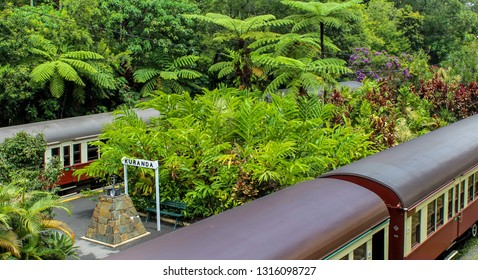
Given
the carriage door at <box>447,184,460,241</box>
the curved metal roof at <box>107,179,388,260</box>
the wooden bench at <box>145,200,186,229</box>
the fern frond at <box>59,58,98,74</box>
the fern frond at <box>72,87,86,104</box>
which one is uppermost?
the fern frond at <box>59,58,98,74</box>

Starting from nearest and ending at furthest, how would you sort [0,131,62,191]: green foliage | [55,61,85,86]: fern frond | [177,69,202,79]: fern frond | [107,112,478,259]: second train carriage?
1. [107,112,478,259]: second train carriage
2. [0,131,62,191]: green foliage
3. [55,61,85,86]: fern frond
4. [177,69,202,79]: fern frond

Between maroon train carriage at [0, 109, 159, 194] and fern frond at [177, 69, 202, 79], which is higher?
fern frond at [177, 69, 202, 79]

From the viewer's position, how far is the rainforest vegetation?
41.7 feet

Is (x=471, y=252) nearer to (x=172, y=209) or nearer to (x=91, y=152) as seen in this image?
(x=172, y=209)

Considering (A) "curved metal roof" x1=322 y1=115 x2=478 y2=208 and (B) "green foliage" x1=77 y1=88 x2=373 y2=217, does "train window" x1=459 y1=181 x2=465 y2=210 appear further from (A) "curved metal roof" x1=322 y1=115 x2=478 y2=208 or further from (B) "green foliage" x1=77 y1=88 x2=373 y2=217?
(B) "green foliage" x1=77 y1=88 x2=373 y2=217

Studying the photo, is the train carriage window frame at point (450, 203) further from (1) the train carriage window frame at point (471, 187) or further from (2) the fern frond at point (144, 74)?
(2) the fern frond at point (144, 74)

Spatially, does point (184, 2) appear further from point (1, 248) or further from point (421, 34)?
point (421, 34)

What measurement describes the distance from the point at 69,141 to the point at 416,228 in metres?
10.6

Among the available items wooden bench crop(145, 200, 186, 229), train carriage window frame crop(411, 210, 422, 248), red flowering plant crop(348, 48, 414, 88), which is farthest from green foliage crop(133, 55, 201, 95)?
train carriage window frame crop(411, 210, 422, 248)

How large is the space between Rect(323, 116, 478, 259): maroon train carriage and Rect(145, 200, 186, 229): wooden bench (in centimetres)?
449

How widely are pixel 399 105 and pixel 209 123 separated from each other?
9.10 meters

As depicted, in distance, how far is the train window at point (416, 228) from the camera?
28.3ft

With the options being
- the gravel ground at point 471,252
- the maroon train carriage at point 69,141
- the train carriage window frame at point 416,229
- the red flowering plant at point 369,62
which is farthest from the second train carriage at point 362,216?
the red flowering plant at point 369,62

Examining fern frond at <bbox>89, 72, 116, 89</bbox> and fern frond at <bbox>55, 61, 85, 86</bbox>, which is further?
fern frond at <bbox>89, 72, 116, 89</bbox>
